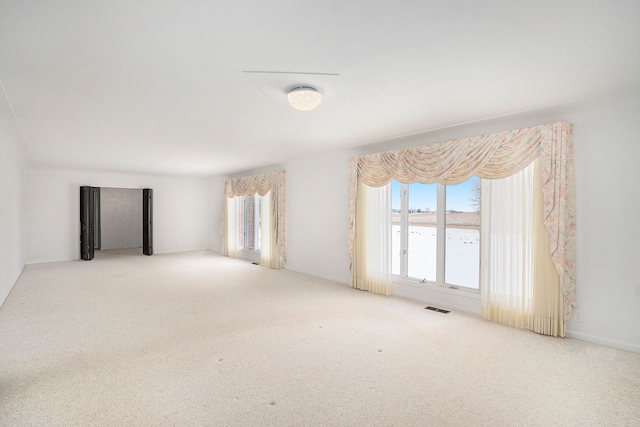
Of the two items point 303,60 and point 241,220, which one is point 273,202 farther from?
point 303,60

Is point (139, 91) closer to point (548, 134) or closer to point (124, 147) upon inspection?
point (124, 147)

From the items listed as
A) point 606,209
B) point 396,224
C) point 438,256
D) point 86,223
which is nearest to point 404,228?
point 396,224

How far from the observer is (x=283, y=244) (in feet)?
20.7

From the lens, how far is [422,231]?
4359mm

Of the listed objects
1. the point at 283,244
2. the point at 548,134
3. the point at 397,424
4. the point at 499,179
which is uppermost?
the point at 548,134

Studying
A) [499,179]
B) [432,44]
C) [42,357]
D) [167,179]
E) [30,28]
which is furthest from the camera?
[167,179]

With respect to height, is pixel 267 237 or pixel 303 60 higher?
pixel 303 60

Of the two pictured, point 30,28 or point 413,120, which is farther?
point 413,120

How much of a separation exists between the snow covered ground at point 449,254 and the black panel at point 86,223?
24.5 ft

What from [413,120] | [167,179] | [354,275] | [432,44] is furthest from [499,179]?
[167,179]

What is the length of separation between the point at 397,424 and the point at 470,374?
2.96 ft

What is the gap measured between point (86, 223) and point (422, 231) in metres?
7.93

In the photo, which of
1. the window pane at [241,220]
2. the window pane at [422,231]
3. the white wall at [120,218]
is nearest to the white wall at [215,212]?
the window pane at [241,220]

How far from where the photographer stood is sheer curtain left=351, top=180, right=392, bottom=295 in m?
4.45
